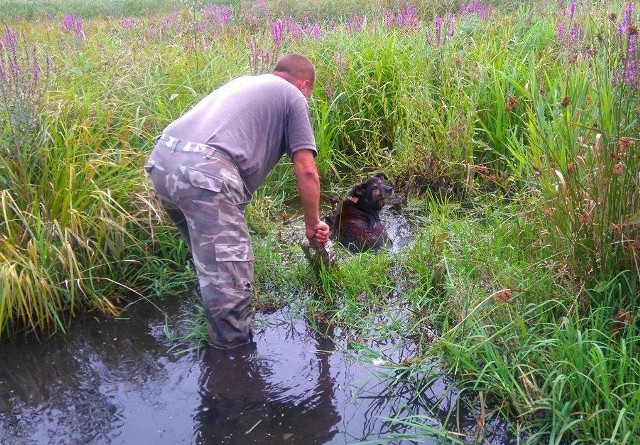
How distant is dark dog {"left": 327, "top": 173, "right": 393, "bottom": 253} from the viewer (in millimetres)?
5141

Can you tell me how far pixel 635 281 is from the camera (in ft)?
10.9

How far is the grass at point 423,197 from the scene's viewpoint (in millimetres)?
3215

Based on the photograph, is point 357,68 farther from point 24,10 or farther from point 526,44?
point 24,10

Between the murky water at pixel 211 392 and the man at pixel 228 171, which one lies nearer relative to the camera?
the murky water at pixel 211 392

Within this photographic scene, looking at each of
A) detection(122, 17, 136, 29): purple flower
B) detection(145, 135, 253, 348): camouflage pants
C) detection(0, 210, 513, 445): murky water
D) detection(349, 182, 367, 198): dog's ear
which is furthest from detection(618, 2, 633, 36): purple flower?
detection(122, 17, 136, 29): purple flower

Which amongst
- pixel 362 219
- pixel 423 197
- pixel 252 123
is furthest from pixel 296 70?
pixel 423 197

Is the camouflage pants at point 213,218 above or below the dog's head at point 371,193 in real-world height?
above

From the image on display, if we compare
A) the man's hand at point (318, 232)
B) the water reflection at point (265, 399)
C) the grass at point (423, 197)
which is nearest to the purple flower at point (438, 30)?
the grass at point (423, 197)

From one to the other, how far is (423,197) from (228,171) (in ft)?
8.42

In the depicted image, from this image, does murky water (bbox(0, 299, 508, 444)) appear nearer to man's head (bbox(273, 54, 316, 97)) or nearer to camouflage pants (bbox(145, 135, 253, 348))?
camouflage pants (bbox(145, 135, 253, 348))

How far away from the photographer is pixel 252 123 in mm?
3953

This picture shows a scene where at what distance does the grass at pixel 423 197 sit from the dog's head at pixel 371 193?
0.37 meters

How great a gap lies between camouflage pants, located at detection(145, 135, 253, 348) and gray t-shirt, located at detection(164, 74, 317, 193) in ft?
0.27

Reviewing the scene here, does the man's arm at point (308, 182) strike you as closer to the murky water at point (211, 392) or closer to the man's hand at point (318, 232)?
the man's hand at point (318, 232)
